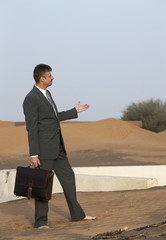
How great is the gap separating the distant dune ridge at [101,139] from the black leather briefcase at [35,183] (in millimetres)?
12704

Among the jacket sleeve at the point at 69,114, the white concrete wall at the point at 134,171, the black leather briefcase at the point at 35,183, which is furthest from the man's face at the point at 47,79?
the white concrete wall at the point at 134,171

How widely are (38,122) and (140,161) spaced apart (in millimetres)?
11564

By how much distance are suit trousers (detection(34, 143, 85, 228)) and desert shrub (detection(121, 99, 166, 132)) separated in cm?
2928

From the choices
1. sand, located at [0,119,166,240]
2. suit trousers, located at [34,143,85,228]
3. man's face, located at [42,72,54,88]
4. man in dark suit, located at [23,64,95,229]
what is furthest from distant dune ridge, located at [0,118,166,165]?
man's face, located at [42,72,54,88]

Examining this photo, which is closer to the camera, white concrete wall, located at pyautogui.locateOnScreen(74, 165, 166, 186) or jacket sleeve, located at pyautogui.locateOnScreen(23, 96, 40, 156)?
jacket sleeve, located at pyautogui.locateOnScreen(23, 96, 40, 156)

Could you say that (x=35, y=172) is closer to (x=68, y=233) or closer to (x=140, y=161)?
(x=68, y=233)

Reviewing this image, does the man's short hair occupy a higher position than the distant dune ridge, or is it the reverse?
the man's short hair

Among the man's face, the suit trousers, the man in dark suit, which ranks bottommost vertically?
the suit trousers

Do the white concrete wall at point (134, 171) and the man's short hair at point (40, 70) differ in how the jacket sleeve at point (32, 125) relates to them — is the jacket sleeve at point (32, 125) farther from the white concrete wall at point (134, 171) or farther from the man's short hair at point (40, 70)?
the white concrete wall at point (134, 171)

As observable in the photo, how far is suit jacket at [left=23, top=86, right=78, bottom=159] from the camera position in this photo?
593 cm

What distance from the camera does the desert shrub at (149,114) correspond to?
116 feet

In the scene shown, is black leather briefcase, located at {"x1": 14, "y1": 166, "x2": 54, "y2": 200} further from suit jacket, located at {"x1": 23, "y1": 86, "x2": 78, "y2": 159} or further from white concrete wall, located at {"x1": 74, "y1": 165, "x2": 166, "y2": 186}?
white concrete wall, located at {"x1": 74, "y1": 165, "x2": 166, "y2": 186}

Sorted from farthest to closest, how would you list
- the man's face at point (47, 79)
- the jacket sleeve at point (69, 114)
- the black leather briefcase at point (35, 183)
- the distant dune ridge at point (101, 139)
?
the distant dune ridge at point (101, 139) < the jacket sleeve at point (69, 114) < the man's face at point (47, 79) < the black leather briefcase at point (35, 183)

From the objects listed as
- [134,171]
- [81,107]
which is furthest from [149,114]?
[81,107]
